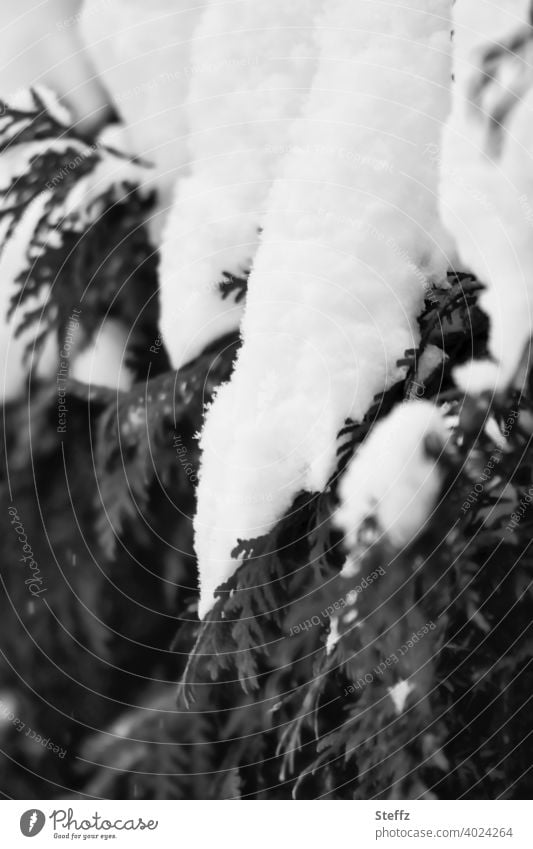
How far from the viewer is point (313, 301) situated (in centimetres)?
68

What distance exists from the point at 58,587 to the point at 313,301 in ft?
1.28

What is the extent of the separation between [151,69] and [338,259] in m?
0.27

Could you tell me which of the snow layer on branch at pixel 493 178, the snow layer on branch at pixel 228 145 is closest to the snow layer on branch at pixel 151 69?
the snow layer on branch at pixel 228 145

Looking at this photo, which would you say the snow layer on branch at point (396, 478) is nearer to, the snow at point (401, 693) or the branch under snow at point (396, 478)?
the branch under snow at point (396, 478)

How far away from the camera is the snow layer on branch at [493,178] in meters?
0.68

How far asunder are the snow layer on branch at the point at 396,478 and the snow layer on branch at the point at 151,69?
31 cm

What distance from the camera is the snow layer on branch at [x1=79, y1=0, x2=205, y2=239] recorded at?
2.26 ft

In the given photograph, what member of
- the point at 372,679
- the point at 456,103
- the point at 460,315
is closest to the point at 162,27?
the point at 456,103

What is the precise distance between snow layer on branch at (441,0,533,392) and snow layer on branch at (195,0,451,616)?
0.02 meters
